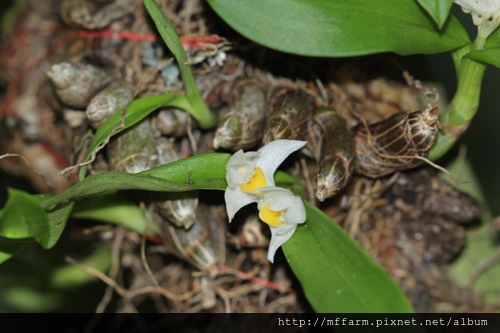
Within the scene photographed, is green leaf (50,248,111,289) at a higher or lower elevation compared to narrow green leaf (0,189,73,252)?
lower

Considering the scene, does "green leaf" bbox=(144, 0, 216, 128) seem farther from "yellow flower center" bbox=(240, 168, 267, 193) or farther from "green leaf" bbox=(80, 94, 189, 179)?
"yellow flower center" bbox=(240, 168, 267, 193)

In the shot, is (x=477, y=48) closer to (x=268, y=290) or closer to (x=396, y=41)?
(x=396, y=41)

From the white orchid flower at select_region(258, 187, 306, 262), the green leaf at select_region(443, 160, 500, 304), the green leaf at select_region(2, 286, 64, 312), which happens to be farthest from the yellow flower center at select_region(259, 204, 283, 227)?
the green leaf at select_region(2, 286, 64, 312)

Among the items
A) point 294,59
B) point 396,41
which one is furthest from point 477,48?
point 294,59

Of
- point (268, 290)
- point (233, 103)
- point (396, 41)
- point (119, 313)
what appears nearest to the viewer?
point (396, 41)

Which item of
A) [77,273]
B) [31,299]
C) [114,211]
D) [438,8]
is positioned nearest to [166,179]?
[114,211]

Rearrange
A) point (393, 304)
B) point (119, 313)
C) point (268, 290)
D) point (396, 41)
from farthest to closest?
point (119, 313) → point (268, 290) → point (396, 41) → point (393, 304)

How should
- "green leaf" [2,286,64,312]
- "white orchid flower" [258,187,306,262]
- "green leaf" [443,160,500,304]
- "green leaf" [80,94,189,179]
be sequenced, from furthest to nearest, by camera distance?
"green leaf" [2,286,64,312] < "green leaf" [443,160,500,304] < "green leaf" [80,94,189,179] < "white orchid flower" [258,187,306,262]
